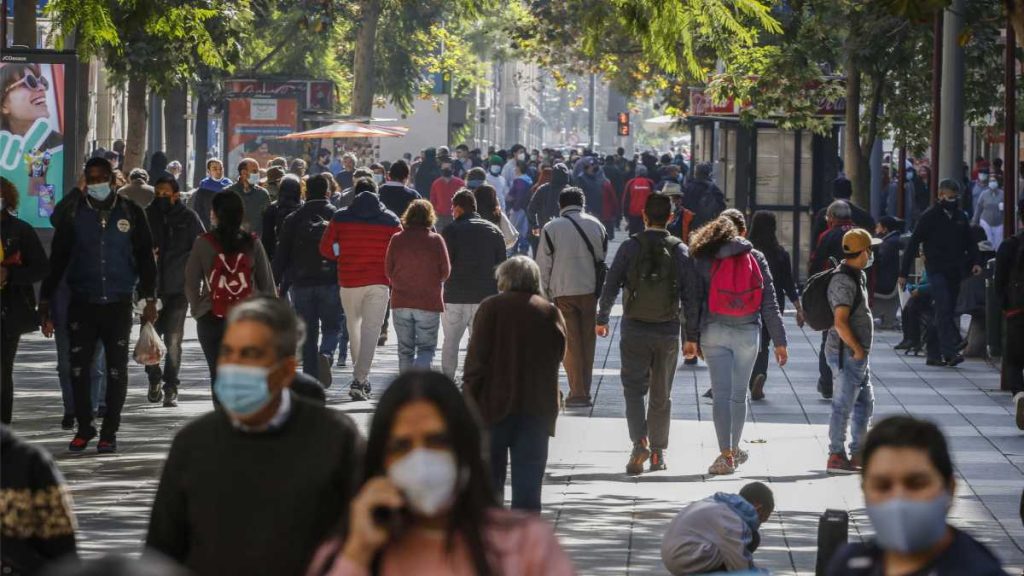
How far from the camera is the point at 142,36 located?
23062 mm

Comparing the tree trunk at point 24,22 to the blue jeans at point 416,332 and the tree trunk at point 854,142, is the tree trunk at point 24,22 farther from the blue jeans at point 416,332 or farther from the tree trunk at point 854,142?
the tree trunk at point 854,142

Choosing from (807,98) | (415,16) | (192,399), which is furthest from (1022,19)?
(415,16)

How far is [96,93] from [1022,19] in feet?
141

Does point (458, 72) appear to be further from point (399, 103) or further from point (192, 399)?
point (192, 399)

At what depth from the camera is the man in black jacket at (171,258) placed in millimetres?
15141

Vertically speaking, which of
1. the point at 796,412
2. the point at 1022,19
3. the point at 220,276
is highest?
the point at 1022,19


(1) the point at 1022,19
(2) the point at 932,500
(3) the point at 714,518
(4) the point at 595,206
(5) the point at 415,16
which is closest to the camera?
(2) the point at 932,500

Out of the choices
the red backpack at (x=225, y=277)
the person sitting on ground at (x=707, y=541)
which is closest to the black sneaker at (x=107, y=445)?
the red backpack at (x=225, y=277)

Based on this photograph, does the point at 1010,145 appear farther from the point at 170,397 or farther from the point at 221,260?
the point at 221,260

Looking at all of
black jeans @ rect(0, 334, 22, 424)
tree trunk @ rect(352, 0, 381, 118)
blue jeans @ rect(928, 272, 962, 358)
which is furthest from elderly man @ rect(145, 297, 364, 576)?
tree trunk @ rect(352, 0, 381, 118)

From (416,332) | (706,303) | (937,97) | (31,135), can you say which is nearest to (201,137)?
(937,97)

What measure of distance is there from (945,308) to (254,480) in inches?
591

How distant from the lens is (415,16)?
49.6 m

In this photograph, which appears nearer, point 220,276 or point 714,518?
point 714,518
